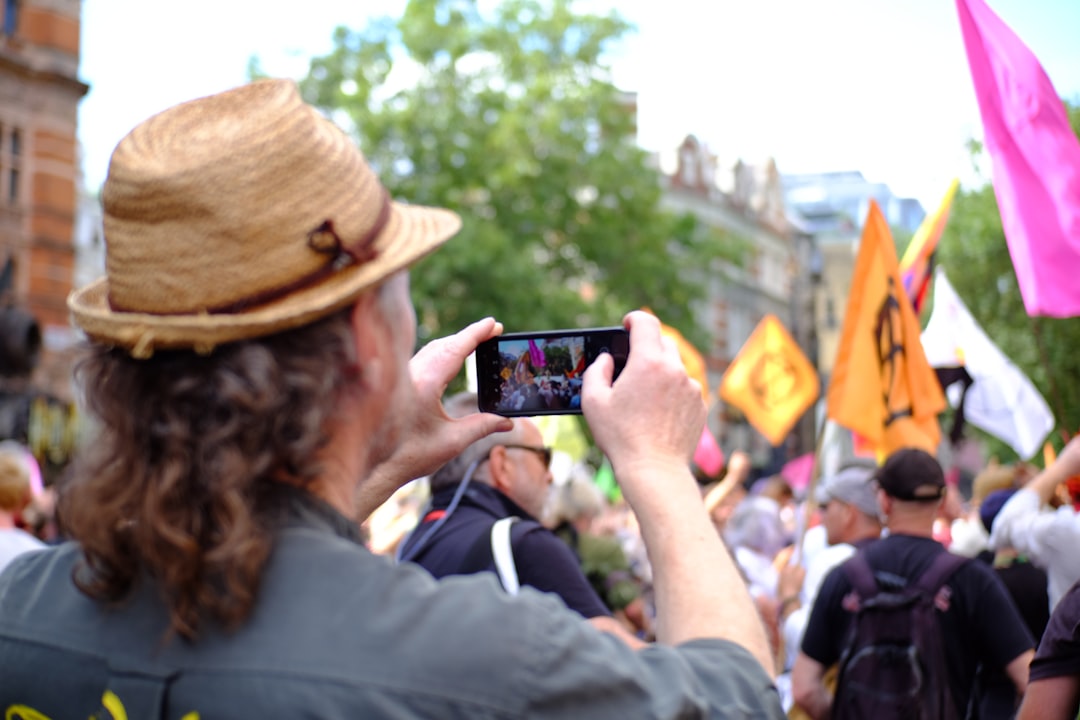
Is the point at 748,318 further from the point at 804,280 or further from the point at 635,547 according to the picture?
the point at 635,547

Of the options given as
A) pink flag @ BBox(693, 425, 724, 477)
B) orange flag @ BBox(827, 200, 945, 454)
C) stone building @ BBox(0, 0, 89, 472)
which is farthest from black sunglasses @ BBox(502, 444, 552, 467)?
stone building @ BBox(0, 0, 89, 472)

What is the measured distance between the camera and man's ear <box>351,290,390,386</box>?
5.11 feet

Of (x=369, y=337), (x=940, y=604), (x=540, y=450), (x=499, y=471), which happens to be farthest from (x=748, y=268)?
(x=369, y=337)

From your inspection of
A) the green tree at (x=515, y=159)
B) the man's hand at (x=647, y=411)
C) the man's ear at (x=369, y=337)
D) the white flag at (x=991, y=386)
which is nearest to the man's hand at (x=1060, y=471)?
the man's hand at (x=647, y=411)

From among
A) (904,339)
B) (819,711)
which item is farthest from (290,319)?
(904,339)

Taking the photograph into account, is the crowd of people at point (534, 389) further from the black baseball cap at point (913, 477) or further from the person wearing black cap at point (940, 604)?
the black baseball cap at point (913, 477)

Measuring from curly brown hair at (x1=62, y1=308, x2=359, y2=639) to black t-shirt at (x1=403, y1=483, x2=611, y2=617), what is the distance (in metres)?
2.28

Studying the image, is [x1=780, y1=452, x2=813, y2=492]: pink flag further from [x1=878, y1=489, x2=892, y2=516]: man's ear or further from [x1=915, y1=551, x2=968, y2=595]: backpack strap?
[x1=915, y1=551, x2=968, y2=595]: backpack strap

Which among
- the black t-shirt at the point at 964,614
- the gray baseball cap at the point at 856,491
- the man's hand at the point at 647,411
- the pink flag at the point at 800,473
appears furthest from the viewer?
the pink flag at the point at 800,473

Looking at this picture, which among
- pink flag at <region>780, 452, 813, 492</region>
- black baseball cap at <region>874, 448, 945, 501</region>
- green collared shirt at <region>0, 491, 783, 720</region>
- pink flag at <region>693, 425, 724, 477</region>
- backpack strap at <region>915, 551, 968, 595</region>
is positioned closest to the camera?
green collared shirt at <region>0, 491, 783, 720</region>

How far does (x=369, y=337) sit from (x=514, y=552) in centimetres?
233

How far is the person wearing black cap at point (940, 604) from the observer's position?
4438 millimetres

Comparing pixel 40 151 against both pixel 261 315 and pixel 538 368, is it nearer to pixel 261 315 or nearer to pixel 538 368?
pixel 538 368

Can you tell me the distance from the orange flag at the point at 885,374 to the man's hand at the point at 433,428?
5.21 metres
